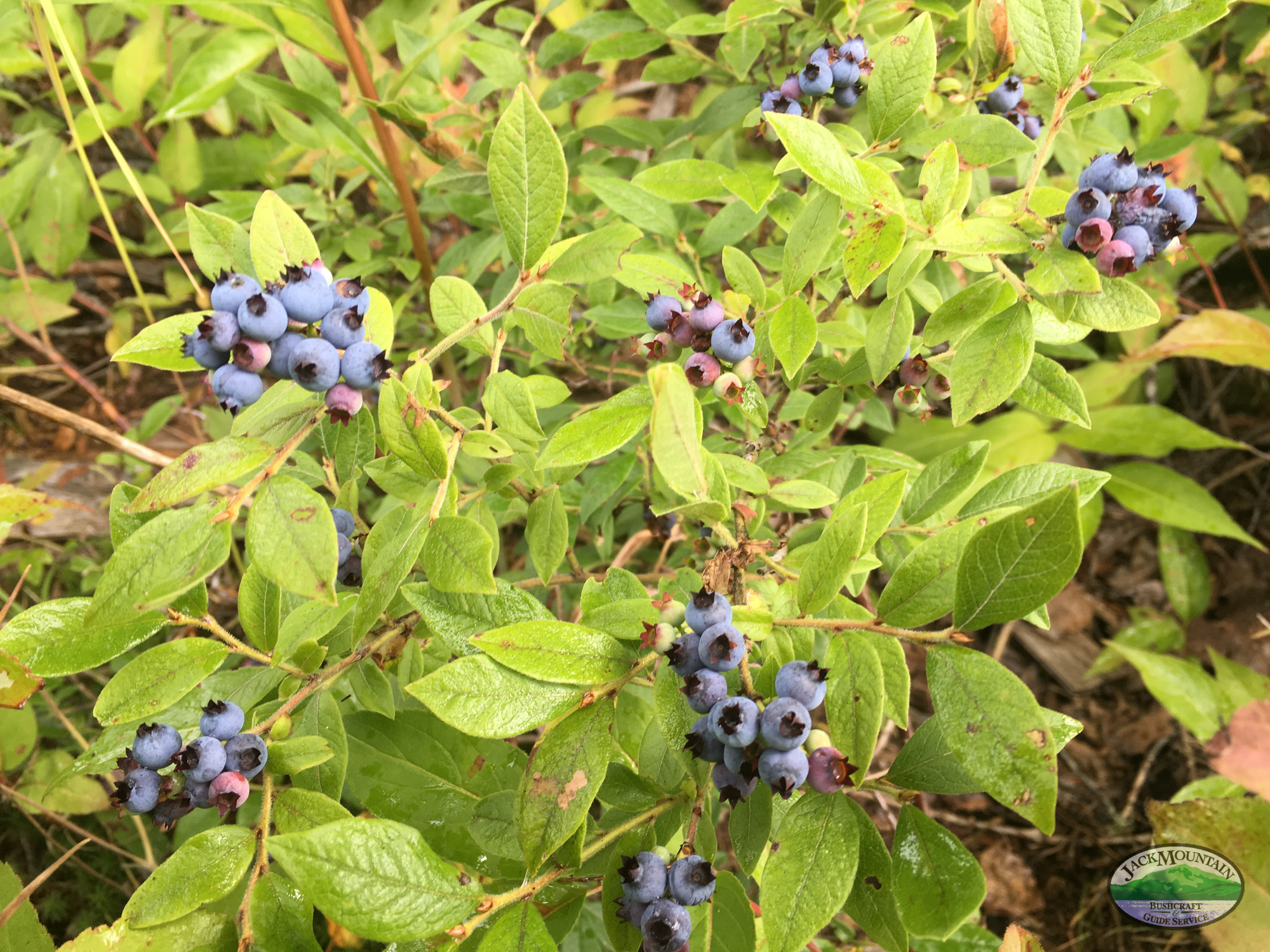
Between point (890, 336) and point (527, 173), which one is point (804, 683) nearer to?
point (890, 336)

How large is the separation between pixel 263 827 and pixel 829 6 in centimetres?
152

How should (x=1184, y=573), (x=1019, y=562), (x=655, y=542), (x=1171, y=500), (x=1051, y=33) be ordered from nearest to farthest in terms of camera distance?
(x=1019, y=562) → (x=1051, y=33) → (x=655, y=542) → (x=1171, y=500) → (x=1184, y=573)

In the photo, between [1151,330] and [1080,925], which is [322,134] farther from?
[1080,925]

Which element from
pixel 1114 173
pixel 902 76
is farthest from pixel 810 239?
pixel 1114 173

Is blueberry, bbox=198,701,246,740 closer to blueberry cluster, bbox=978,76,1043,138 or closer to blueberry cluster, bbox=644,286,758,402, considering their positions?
blueberry cluster, bbox=644,286,758,402

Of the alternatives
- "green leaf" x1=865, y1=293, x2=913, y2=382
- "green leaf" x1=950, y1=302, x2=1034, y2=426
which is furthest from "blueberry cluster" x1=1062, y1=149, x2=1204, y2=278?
"green leaf" x1=865, y1=293, x2=913, y2=382

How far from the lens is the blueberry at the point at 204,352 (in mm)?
863

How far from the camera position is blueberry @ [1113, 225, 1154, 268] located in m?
0.94

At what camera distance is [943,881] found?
89 cm

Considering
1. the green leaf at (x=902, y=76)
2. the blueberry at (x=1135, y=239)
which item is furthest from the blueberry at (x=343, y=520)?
the blueberry at (x=1135, y=239)

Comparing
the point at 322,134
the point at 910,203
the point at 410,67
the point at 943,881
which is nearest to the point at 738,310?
the point at 910,203

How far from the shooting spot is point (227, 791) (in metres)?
0.91

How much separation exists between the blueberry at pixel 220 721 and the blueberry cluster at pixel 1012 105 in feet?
4.69
